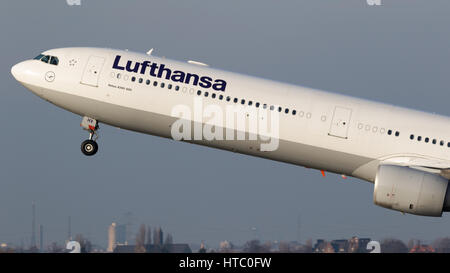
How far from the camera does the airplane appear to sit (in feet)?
132

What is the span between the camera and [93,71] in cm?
4159

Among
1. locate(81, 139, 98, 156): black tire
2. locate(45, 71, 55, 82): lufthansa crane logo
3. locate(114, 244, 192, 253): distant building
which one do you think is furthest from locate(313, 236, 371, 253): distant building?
locate(45, 71, 55, 82): lufthansa crane logo

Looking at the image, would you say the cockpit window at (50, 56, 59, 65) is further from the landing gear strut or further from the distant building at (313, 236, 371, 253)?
the distant building at (313, 236, 371, 253)

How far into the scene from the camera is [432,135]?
41062 millimetres

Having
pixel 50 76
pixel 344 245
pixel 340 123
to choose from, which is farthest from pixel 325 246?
pixel 50 76

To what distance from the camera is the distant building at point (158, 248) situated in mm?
48344

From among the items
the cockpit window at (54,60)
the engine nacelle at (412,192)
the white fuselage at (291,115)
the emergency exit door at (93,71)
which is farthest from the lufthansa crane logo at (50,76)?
the engine nacelle at (412,192)

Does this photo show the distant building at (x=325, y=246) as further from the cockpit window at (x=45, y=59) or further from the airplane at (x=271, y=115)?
the cockpit window at (x=45, y=59)

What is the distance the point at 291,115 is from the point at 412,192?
7054 mm

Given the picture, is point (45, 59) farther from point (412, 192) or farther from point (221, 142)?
point (412, 192)

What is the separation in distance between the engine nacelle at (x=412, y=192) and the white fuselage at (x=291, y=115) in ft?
6.05

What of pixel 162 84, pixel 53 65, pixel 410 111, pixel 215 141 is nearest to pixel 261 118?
pixel 215 141
